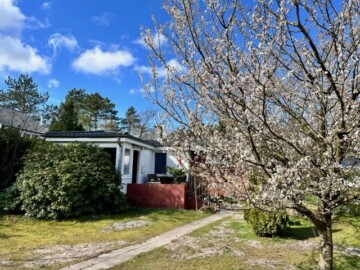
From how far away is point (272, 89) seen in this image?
3.23m

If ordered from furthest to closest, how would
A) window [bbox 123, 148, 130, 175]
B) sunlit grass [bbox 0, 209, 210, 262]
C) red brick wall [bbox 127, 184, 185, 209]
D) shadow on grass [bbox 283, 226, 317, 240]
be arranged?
window [bbox 123, 148, 130, 175] → red brick wall [bbox 127, 184, 185, 209] → shadow on grass [bbox 283, 226, 317, 240] → sunlit grass [bbox 0, 209, 210, 262]

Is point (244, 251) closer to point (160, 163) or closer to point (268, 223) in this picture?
point (268, 223)

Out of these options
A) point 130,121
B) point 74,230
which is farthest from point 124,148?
point 130,121

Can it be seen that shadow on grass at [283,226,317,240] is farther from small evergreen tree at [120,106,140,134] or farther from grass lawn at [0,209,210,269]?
small evergreen tree at [120,106,140,134]

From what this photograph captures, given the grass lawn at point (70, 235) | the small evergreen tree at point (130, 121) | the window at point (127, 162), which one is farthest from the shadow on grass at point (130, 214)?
the small evergreen tree at point (130, 121)

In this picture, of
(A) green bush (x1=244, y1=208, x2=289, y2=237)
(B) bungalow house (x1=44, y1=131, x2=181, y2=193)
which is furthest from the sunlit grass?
(B) bungalow house (x1=44, y1=131, x2=181, y2=193)

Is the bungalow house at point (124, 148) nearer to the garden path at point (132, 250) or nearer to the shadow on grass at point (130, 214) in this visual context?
the shadow on grass at point (130, 214)

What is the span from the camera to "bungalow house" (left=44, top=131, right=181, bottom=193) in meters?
15.6

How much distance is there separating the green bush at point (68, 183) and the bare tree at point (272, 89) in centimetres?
904

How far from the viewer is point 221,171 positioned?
11.9 feet

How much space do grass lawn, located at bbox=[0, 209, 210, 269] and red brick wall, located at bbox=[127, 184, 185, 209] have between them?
0.95 meters

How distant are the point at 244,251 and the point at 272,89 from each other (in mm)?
4934

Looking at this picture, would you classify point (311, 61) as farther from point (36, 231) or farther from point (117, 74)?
point (36, 231)

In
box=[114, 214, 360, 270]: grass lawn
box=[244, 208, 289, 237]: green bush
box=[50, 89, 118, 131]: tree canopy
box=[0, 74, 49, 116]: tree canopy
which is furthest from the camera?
box=[50, 89, 118, 131]: tree canopy
